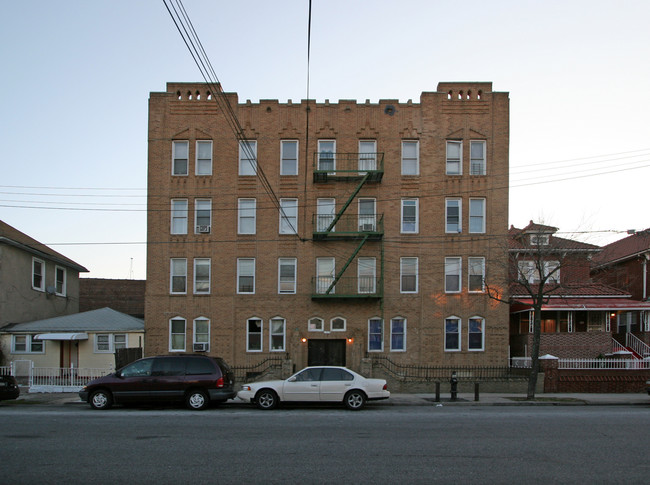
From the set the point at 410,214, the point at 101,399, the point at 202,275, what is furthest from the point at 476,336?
the point at 101,399

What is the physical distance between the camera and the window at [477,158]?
97.9 feet

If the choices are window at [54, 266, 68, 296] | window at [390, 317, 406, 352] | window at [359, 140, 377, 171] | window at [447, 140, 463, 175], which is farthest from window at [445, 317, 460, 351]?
window at [54, 266, 68, 296]

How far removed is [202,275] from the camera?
97.3 feet

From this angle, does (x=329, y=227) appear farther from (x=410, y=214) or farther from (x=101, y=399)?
(x=101, y=399)

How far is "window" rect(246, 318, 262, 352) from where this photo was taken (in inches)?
1152

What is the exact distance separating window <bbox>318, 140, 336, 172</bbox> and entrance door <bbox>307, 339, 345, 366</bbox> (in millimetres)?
8055

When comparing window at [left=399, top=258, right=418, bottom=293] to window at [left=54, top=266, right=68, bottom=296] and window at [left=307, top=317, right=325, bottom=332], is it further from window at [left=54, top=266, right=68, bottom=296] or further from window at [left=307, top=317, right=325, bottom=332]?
window at [left=54, top=266, right=68, bottom=296]

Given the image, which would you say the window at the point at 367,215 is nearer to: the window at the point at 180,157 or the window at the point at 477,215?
the window at the point at 477,215

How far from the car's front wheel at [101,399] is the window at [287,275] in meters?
11.5

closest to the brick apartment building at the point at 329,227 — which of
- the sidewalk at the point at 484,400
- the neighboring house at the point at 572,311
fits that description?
Result: the neighboring house at the point at 572,311

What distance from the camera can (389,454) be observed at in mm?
11148

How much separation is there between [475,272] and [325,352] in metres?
7.90

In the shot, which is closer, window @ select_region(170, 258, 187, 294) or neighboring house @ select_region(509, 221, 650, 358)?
neighboring house @ select_region(509, 221, 650, 358)

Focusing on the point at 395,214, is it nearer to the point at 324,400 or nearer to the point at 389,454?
the point at 324,400
